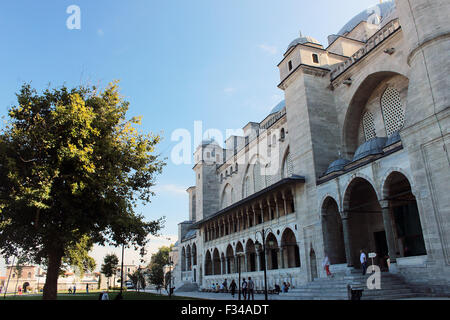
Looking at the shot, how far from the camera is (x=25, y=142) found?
1575 cm

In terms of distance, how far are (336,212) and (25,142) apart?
18314 mm

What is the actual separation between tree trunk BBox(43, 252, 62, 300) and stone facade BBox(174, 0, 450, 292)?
1049 cm

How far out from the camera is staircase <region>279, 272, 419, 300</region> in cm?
1432

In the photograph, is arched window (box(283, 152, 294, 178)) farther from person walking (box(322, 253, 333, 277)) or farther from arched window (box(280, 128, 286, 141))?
person walking (box(322, 253, 333, 277))

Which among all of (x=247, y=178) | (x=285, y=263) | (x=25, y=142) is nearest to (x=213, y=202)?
(x=247, y=178)

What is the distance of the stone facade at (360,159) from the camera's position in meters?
14.7

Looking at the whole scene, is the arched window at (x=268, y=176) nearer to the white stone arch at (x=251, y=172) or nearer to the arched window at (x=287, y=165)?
the white stone arch at (x=251, y=172)

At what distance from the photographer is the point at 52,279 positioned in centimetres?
1673

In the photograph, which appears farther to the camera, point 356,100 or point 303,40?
point 303,40

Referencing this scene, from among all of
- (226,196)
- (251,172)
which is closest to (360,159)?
(251,172)

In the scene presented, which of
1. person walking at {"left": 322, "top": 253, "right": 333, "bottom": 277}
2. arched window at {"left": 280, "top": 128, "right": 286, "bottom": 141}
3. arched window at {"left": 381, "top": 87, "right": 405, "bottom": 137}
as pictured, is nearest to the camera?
person walking at {"left": 322, "top": 253, "right": 333, "bottom": 277}

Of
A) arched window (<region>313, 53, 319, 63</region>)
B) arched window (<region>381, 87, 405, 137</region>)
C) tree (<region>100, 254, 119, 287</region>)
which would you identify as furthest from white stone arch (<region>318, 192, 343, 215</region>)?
tree (<region>100, 254, 119, 287</region>)

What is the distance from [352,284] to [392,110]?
38.4ft

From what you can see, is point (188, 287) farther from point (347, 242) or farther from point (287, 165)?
point (347, 242)
